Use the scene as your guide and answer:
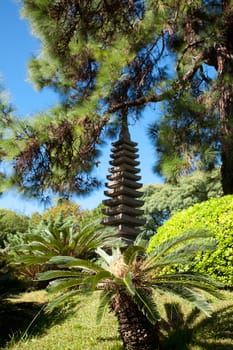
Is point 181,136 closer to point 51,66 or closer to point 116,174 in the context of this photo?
point 51,66

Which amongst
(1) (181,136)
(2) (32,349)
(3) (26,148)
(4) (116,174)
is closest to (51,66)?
(3) (26,148)

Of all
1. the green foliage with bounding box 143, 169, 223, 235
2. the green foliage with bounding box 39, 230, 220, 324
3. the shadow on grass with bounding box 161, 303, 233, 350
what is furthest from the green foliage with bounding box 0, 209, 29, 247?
the green foliage with bounding box 39, 230, 220, 324

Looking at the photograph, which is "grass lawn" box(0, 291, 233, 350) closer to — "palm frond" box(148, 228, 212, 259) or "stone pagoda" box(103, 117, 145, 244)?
"palm frond" box(148, 228, 212, 259)

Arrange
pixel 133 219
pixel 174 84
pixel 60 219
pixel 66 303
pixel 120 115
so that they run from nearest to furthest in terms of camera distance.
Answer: pixel 66 303 < pixel 174 84 < pixel 120 115 < pixel 60 219 < pixel 133 219

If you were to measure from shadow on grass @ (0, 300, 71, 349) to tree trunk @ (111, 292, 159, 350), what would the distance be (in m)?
2.19

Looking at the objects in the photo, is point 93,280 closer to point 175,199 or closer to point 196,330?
point 196,330

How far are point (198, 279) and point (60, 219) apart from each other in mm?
6515

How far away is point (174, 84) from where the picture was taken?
7723mm

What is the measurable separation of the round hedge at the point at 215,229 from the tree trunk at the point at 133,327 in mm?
2222

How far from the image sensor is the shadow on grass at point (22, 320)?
6121mm

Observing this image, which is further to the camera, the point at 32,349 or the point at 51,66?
the point at 51,66

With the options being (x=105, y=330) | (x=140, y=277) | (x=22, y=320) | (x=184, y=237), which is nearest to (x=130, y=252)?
(x=140, y=277)

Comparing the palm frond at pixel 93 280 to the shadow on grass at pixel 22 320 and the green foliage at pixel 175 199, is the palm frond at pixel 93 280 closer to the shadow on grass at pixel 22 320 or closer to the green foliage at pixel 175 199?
the shadow on grass at pixel 22 320

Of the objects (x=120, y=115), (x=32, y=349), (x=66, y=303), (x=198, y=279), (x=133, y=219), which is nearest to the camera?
(x=198, y=279)
